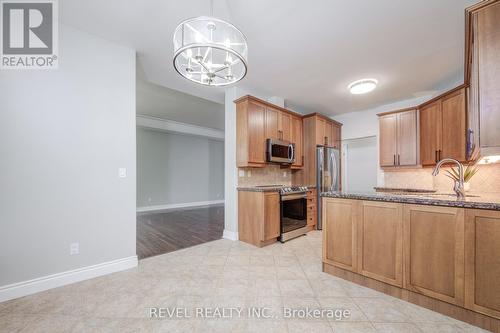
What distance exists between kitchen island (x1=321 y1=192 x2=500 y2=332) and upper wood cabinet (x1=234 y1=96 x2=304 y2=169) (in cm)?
157

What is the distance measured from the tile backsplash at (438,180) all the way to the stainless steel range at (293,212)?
83.4 inches

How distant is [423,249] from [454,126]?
2437 mm

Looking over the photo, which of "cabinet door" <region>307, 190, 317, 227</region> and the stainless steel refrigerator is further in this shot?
the stainless steel refrigerator

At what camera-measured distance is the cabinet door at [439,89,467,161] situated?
9.54 ft

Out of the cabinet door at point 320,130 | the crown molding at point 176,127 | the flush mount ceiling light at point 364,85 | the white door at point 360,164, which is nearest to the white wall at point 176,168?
the crown molding at point 176,127

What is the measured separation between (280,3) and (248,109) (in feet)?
5.60

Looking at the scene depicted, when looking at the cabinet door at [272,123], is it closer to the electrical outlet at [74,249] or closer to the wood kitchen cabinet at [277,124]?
the wood kitchen cabinet at [277,124]

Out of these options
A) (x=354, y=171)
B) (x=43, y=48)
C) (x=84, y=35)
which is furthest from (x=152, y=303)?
(x=354, y=171)

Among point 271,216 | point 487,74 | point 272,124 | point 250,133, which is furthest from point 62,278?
point 487,74

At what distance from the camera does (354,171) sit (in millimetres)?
5445

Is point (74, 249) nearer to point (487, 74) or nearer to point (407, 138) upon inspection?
point (487, 74)

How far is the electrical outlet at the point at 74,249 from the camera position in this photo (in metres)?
2.19

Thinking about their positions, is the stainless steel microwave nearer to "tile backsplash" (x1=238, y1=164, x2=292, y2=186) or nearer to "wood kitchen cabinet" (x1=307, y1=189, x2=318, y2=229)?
"tile backsplash" (x1=238, y1=164, x2=292, y2=186)

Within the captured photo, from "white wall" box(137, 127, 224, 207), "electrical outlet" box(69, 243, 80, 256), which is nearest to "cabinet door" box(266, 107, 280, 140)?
"electrical outlet" box(69, 243, 80, 256)
